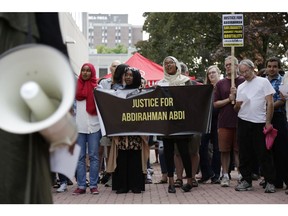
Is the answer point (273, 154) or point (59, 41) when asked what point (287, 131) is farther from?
point (59, 41)

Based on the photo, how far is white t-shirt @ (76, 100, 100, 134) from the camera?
8.18 metres

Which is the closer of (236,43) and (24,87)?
(24,87)

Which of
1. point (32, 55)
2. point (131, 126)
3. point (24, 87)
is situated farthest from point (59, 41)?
point (131, 126)

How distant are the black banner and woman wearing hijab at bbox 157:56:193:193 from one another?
137 millimetres

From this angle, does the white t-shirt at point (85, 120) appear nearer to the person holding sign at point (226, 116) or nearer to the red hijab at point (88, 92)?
the red hijab at point (88, 92)

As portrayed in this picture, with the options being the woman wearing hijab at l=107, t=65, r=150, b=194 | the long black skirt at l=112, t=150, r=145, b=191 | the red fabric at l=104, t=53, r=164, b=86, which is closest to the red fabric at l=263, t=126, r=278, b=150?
the woman wearing hijab at l=107, t=65, r=150, b=194

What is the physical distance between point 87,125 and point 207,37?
17957mm

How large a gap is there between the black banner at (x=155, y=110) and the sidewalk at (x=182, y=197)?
89cm

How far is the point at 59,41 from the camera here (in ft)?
8.64

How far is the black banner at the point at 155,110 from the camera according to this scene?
823cm

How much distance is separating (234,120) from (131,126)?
5.61 feet

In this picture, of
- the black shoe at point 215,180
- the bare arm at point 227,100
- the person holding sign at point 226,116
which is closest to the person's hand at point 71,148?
the bare arm at point 227,100

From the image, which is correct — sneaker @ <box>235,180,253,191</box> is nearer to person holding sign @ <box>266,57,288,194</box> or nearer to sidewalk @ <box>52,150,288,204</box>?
sidewalk @ <box>52,150,288,204</box>

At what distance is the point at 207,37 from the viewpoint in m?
25.4
